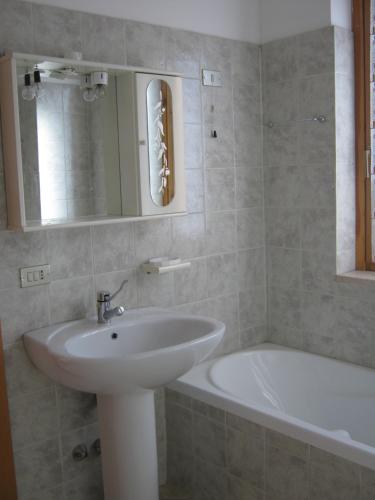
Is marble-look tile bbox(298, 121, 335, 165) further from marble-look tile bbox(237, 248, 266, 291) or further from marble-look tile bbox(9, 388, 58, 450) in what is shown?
marble-look tile bbox(9, 388, 58, 450)

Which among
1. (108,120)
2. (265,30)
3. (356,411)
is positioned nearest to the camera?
(108,120)

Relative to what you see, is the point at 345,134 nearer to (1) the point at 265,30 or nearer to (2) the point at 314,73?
(2) the point at 314,73

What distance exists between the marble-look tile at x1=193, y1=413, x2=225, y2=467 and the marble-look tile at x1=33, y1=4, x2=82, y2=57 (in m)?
1.66

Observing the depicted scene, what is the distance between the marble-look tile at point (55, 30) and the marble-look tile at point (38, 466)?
1.59 metres

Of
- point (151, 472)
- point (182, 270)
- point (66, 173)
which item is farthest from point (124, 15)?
point (151, 472)

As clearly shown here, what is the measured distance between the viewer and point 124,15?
2627mm

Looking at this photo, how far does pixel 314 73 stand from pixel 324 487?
1929mm

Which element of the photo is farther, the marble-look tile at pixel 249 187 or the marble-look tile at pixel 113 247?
the marble-look tile at pixel 249 187

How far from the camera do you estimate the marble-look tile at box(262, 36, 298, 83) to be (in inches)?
122

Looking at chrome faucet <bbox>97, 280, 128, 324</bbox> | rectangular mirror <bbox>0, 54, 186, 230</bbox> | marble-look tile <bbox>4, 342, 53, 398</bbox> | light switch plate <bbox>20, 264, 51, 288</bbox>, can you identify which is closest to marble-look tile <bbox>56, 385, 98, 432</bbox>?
marble-look tile <bbox>4, 342, 53, 398</bbox>

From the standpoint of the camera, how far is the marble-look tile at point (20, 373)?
93.0 inches

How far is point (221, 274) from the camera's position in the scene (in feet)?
10.4

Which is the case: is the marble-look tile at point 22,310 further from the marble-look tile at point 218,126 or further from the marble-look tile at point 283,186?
the marble-look tile at point 283,186

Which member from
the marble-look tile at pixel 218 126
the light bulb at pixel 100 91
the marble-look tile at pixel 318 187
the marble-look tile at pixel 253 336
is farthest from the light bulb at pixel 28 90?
the marble-look tile at pixel 253 336
